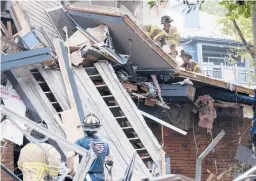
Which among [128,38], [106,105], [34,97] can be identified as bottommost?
[106,105]

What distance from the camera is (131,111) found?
1066 cm

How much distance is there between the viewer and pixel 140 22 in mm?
14977

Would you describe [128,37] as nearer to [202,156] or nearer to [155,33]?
[155,33]

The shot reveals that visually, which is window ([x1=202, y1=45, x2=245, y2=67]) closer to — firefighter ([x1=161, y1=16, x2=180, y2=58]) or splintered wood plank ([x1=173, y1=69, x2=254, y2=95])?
firefighter ([x1=161, y1=16, x2=180, y2=58])

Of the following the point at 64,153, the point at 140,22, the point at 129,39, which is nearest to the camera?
the point at 64,153

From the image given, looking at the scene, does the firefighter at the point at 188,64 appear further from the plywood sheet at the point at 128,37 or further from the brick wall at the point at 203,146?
the plywood sheet at the point at 128,37

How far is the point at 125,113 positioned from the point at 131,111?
12 centimetres

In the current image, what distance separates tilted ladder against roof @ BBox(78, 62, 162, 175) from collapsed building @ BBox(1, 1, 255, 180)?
17 millimetres

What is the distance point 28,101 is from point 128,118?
5.56 ft

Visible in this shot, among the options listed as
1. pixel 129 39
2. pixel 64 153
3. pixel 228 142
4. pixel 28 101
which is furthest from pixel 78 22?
pixel 228 142

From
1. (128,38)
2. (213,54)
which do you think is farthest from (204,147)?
(213,54)

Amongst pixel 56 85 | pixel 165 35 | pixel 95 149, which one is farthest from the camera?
pixel 165 35

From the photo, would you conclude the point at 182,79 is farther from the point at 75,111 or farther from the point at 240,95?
the point at 75,111

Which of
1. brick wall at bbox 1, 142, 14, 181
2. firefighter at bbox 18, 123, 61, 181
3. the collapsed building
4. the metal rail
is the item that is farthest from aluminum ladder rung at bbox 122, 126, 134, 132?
the metal rail
